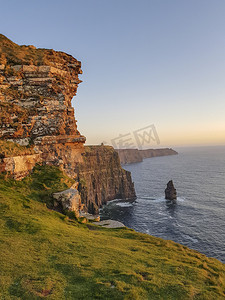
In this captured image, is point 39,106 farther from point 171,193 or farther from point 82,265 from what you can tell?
point 171,193

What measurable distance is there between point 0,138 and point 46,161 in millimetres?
4419

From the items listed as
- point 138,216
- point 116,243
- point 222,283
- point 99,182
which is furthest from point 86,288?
point 99,182

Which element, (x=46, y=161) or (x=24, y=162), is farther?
(x=46, y=161)

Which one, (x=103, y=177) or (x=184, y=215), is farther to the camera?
(x=103, y=177)

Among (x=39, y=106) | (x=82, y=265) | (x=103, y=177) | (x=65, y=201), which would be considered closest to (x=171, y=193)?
(x=103, y=177)

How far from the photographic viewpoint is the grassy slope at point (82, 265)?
6.50 meters

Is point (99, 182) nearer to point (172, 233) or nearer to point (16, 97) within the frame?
point (172, 233)

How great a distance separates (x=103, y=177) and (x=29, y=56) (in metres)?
75.0

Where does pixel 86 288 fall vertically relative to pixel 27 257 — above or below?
below

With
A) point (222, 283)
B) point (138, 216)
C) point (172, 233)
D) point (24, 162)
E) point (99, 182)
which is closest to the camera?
point (222, 283)

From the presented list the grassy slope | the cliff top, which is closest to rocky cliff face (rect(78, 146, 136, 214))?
the cliff top

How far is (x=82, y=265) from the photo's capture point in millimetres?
7906

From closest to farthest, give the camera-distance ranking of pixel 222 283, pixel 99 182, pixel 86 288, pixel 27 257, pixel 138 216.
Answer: pixel 86 288 → pixel 27 257 → pixel 222 283 → pixel 138 216 → pixel 99 182

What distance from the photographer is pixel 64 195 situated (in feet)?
47.3
